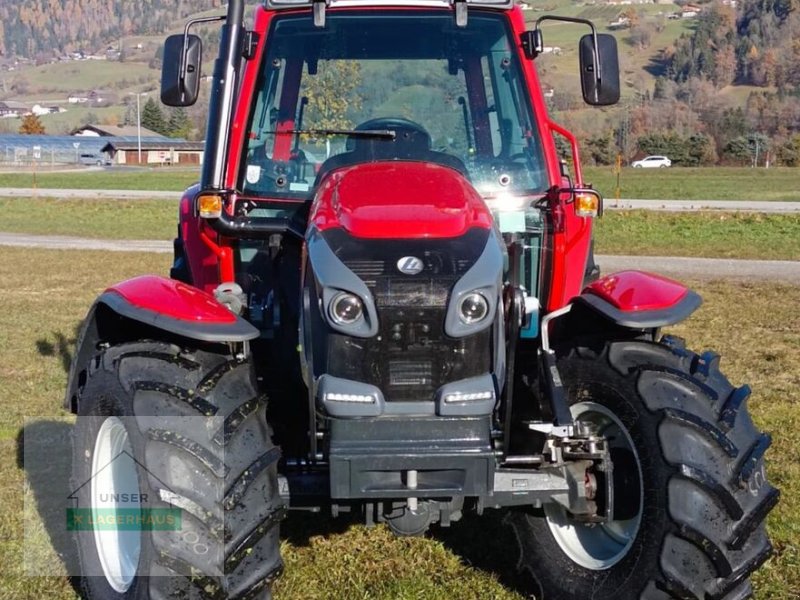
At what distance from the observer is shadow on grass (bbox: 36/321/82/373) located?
895 centimetres

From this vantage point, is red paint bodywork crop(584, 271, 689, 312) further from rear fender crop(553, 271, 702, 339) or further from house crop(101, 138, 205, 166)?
house crop(101, 138, 205, 166)

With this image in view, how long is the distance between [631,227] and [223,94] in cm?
2000

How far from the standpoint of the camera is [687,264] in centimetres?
1630

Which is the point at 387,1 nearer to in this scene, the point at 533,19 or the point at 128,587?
the point at 533,19

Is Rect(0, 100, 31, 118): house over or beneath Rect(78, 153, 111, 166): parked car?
over

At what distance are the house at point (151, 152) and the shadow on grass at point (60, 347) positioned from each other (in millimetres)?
82795

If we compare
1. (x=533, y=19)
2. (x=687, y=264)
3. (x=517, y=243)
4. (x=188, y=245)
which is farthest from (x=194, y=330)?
(x=687, y=264)

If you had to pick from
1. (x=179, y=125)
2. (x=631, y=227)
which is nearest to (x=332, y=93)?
(x=631, y=227)

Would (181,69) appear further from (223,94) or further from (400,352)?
(400,352)

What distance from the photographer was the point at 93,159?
8731 centimetres

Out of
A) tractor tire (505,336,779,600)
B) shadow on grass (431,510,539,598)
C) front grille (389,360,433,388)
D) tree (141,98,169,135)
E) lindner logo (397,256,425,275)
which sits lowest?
shadow on grass (431,510,539,598)

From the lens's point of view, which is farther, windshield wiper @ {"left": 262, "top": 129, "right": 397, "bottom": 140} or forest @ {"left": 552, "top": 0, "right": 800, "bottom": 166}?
forest @ {"left": 552, "top": 0, "right": 800, "bottom": 166}

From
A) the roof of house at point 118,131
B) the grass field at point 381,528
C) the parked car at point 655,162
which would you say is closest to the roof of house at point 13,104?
the roof of house at point 118,131

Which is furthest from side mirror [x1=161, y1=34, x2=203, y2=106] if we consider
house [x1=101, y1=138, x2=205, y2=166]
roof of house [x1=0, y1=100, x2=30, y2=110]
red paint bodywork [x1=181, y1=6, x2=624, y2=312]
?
roof of house [x1=0, y1=100, x2=30, y2=110]
